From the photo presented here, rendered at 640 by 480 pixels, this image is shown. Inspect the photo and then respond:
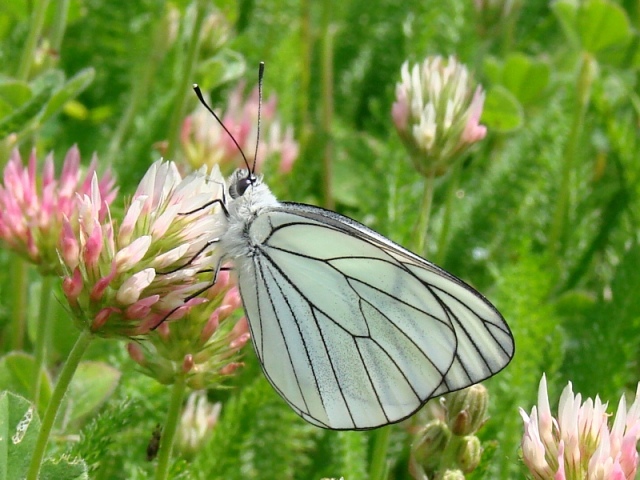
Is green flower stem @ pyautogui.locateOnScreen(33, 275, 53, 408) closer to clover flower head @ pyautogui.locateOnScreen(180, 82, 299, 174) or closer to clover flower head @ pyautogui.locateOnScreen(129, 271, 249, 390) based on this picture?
clover flower head @ pyautogui.locateOnScreen(129, 271, 249, 390)

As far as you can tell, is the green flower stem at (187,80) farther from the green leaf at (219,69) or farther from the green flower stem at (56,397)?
the green flower stem at (56,397)

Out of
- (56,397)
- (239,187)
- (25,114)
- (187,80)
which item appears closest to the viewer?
(56,397)

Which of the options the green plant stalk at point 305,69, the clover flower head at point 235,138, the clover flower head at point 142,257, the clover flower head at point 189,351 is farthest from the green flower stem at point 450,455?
the green plant stalk at point 305,69

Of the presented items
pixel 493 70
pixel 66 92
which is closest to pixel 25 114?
pixel 66 92

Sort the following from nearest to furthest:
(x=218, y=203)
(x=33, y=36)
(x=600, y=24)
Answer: (x=218, y=203), (x=33, y=36), (x=600, y=24)

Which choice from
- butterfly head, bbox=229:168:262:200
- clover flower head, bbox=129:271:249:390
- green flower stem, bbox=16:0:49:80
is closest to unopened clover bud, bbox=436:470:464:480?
clover flower head, bbox=129:271:249:390

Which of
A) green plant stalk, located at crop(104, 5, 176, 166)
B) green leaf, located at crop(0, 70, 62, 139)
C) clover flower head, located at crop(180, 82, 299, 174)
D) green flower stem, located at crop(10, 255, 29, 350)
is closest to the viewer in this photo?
green leaf, located at crop(0, 70, 62, 139)

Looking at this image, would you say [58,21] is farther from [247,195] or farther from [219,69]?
[247,195]
